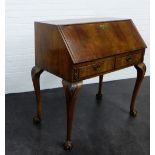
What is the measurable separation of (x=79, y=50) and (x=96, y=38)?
25 cm

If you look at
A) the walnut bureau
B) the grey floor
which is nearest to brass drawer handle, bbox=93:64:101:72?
the walnut bureau

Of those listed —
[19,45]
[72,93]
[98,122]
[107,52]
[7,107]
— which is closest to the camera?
[72,93]

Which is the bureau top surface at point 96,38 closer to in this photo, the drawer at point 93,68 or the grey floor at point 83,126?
the drawer at point 93,68

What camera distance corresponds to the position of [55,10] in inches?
122

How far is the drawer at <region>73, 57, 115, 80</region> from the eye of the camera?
1922 mm

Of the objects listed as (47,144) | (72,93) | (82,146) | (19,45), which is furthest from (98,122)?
(19,45)

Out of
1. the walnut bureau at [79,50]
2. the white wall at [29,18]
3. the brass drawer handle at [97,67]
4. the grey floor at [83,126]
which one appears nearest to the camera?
the walnut bureau at [79,50]

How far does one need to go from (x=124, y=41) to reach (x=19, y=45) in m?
1.38

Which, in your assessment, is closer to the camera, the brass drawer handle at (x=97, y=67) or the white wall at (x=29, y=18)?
the brass drawer handle at (x=97, y=67)

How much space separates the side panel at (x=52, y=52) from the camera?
191cm

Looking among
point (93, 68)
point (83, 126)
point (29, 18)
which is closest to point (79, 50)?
point (93, 68)

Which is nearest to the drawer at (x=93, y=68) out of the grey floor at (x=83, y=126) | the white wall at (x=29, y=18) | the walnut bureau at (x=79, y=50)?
the walnut bureau at (x=79, y=50)

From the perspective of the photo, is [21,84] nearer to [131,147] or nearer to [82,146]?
[82,146]

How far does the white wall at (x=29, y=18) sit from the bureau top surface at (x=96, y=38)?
935 millimetres
